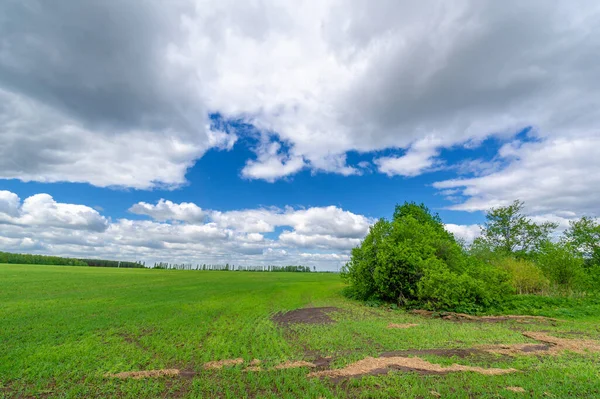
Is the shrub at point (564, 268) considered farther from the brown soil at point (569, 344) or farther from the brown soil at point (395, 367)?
the brown soil at point (395, 367)

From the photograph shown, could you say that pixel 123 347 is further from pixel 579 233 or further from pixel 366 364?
pixel 579 233

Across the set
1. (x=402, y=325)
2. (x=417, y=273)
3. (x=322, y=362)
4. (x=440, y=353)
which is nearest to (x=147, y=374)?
(x=322, y=362)

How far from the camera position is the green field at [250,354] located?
862cm

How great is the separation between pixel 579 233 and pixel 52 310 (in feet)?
235

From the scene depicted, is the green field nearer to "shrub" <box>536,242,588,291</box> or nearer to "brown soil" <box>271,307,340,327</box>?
"brown soil" <box>271,307,340,327</box>

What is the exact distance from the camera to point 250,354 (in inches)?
483

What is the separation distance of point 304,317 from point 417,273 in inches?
494

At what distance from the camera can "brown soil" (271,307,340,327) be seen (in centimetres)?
2005

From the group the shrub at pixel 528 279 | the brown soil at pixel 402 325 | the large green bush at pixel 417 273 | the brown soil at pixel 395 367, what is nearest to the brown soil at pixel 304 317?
the brown soil at pixel 402 325

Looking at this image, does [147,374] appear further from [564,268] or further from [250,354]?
[564,268]

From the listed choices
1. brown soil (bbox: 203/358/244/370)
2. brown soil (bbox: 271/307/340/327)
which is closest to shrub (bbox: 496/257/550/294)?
brown soil (bbox: 271/307/340/327)

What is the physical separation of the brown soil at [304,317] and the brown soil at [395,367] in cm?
910

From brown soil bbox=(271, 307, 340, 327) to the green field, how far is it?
0.88 metres

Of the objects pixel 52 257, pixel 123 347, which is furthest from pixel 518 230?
pixel 52 257
